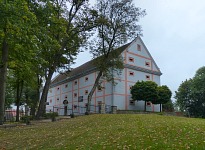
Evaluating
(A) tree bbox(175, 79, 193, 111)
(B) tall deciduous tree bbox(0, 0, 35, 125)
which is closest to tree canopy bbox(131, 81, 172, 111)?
(A) tree bbox(175, 79, 193, 111)

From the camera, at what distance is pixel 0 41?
18.8 metres

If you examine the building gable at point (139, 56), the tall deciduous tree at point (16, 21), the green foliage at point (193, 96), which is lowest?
the green foliage at point (193, 96)

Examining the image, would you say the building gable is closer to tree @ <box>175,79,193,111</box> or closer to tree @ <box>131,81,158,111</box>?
tree @ <box>131,81,158,111</box>

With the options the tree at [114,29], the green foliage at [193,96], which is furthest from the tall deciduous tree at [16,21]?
the green foliage at [193,96]

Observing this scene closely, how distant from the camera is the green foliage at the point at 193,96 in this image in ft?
157

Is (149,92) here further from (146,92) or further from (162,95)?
(162,95)

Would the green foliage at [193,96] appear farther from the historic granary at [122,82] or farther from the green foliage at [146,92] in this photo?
the green foliage at [146,92]

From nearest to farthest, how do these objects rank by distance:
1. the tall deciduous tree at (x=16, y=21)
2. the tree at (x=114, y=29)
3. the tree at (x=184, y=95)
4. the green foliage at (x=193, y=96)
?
the tall deciduous tree at (x=16, y=21) < the tree at (x=114, y=29) < the green foliage at (x=193, y=96) < the tree at (x=184, y=95)

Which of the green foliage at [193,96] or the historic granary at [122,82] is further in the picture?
the green foliage at [193,96]

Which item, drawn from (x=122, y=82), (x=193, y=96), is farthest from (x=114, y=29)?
(x=193, y=96)

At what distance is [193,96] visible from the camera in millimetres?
48781

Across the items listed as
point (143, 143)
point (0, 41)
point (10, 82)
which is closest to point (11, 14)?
point (0, 41)

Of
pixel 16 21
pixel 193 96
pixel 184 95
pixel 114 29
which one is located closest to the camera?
pixel 16 21

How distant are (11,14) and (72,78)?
1430 inches
